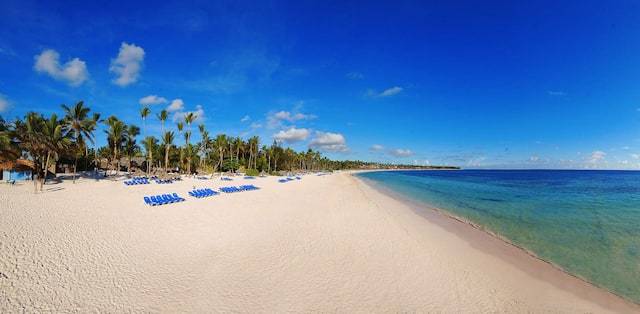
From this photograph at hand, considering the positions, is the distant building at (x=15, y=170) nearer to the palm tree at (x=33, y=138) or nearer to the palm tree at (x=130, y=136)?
the palm tree at (x=33, y=138)

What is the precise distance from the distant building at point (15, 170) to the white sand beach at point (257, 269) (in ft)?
68.1

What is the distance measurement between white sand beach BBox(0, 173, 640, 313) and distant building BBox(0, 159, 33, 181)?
20.8 meters

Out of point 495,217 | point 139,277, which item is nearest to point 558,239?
point 495,217

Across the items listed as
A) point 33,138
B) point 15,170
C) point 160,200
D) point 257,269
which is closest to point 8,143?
point 15,170

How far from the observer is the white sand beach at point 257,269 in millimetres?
5230

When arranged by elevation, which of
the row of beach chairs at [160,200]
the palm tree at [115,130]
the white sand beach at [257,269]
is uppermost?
the palm tree at [115,130]

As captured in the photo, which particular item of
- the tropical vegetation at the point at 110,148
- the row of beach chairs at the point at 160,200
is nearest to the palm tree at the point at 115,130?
the tropical vegetation at the point at 110,148

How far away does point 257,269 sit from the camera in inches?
260

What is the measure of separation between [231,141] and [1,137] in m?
36.3

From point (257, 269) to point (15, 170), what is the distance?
3339 centimetres

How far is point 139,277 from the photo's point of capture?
19.5 feet

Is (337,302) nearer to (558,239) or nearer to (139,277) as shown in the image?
(139,277)

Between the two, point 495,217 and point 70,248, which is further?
point 495,217

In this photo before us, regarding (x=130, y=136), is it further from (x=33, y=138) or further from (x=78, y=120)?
(x=33, y=138)
